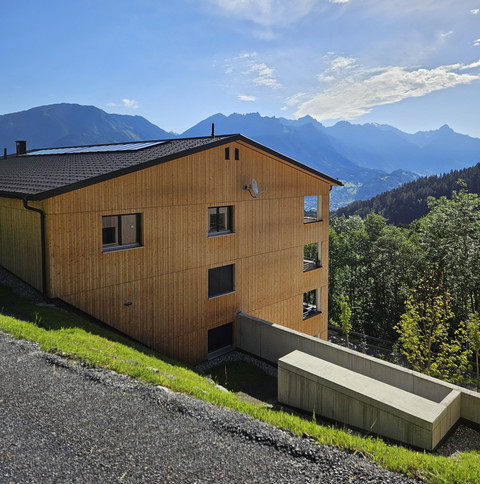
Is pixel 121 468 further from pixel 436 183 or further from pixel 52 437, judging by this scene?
pixel 436 183

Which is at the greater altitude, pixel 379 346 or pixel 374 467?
pixel 374 467

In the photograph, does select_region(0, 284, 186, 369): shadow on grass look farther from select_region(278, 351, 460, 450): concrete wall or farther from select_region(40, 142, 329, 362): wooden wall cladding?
select_region(278, 351, 460, 450): concrete wall

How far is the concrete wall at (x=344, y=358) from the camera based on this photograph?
11109 mm

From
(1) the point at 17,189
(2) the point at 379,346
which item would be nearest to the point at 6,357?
(1) the point at 17,189

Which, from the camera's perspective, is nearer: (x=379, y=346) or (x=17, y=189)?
(x=17, y=189)

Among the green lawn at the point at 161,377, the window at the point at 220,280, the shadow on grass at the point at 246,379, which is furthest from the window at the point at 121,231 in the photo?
the shadow on grass at the point at 246,379

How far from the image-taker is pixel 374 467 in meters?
5.55

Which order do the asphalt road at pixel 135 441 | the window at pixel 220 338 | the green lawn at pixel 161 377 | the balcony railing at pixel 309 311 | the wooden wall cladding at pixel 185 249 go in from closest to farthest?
the asphalt road at pixel 135 441
the green lawn at pixel 161 377
the wooden wall cladding at pixel 185 249
the window at pixel 220 338
the balcony railing at pixel 309 311

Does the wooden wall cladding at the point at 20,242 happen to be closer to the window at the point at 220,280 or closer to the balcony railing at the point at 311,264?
the window at the point at 220,280

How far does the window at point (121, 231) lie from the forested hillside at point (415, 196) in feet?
244

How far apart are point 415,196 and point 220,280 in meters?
86.7

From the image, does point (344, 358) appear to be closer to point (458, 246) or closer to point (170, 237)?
point (170, 237)

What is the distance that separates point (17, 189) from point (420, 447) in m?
13.2

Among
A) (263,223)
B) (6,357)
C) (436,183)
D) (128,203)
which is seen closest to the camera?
(6,357)
